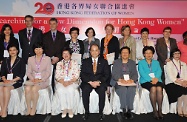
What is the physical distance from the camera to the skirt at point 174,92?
4.45 meters

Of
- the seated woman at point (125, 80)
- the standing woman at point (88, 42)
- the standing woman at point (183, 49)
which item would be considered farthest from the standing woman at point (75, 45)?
the standing woman at point (183, 49)

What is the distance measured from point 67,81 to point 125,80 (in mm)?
1080

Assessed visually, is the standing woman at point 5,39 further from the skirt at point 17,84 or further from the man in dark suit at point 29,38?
the skirt at point 17,84

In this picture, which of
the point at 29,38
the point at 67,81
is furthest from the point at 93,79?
the point at 29,38

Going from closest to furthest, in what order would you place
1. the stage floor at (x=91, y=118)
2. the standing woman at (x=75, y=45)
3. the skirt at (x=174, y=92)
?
the stage floor at (x=91, y=118) → the skirt at (x=174, y=92) → the standing woman at (x=75, y=45)

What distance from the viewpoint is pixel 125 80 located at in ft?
14.5

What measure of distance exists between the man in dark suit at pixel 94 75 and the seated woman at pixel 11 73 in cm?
120

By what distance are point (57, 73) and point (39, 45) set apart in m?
0.64

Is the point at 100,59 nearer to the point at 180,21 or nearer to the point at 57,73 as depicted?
the point at 57,73

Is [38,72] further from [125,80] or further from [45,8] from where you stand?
[45,8]

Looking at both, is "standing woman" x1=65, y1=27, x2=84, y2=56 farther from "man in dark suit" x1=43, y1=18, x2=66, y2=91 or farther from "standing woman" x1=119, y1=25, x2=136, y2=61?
"standing woman" x1=119, y1=25, x2=136, y2=61

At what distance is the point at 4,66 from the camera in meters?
→ 4.55

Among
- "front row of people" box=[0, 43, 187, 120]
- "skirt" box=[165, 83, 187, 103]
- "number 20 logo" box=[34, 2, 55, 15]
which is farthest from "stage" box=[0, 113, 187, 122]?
"number 20 logo" box=[34, 2, 55, 15]

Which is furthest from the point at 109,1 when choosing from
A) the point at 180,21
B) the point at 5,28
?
the point at 5,28
